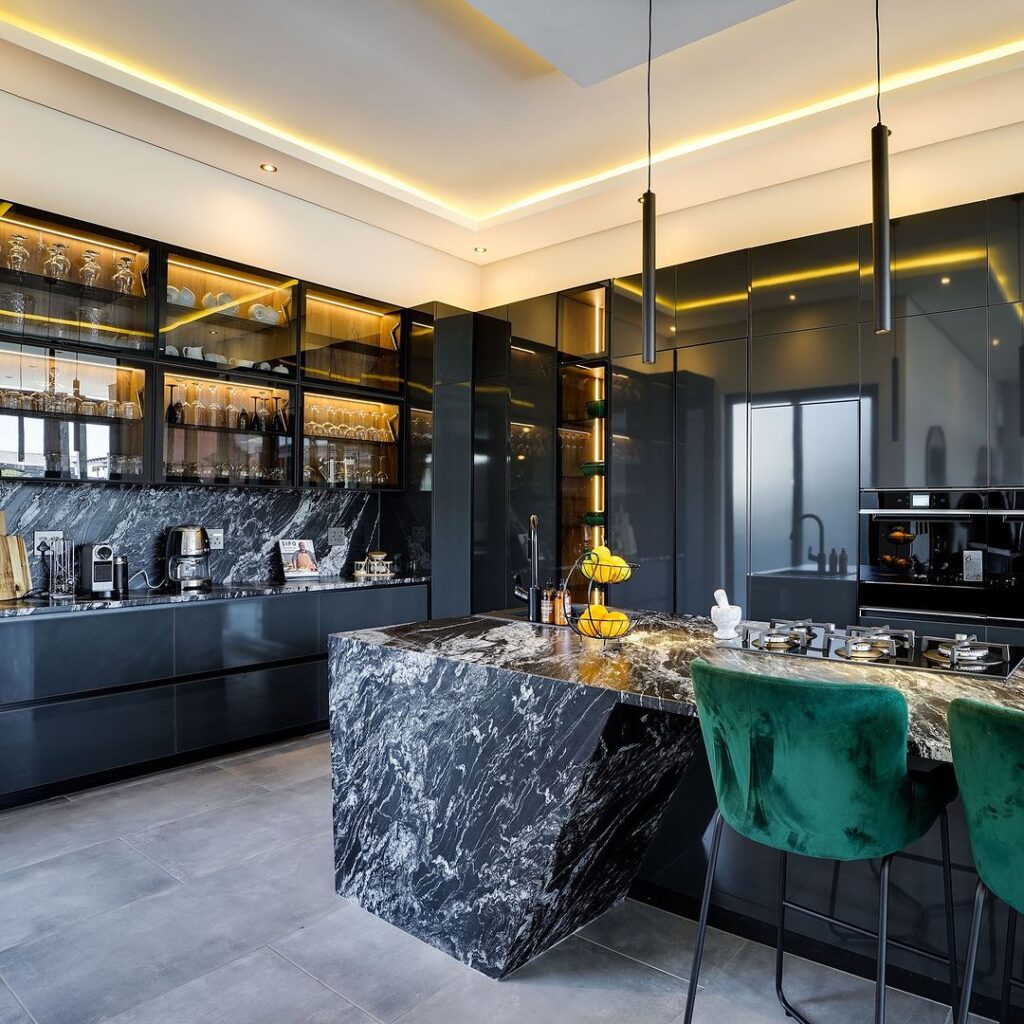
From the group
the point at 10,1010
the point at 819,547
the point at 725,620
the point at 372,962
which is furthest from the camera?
the point at 819,547

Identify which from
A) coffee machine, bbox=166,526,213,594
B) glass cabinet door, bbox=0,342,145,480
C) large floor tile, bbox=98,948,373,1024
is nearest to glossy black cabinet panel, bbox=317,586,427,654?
coffee machine, bbox=166,526,213,594

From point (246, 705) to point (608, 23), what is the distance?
3.68 meters

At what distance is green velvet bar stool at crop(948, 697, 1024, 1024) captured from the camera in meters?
1.28

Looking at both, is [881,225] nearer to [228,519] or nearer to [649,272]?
[649,272]

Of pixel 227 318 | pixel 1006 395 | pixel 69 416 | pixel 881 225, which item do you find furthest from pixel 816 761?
pixel 227 318

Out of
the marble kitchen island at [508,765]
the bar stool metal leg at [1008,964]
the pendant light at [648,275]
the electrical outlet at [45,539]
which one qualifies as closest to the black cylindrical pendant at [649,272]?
the pendant light at [648,275]

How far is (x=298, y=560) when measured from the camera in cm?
501

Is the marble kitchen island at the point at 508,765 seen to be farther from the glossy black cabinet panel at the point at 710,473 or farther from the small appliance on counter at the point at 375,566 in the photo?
the small appliance on counter at the point at 375,566

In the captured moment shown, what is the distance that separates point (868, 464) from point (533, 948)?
2.74m

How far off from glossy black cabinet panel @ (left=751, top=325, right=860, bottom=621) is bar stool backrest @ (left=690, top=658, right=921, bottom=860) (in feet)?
8.10

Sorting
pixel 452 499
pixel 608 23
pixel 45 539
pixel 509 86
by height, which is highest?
pixel 509 86

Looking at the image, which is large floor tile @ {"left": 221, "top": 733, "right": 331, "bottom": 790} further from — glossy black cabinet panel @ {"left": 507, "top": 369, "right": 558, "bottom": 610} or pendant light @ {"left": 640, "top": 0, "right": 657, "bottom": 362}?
pendant light @ {"left": 640, "top": 0, "right": 657, "bottom": 362}

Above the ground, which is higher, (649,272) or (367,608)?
(649,272)

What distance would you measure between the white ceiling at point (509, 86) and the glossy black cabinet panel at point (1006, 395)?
1.07 metres
